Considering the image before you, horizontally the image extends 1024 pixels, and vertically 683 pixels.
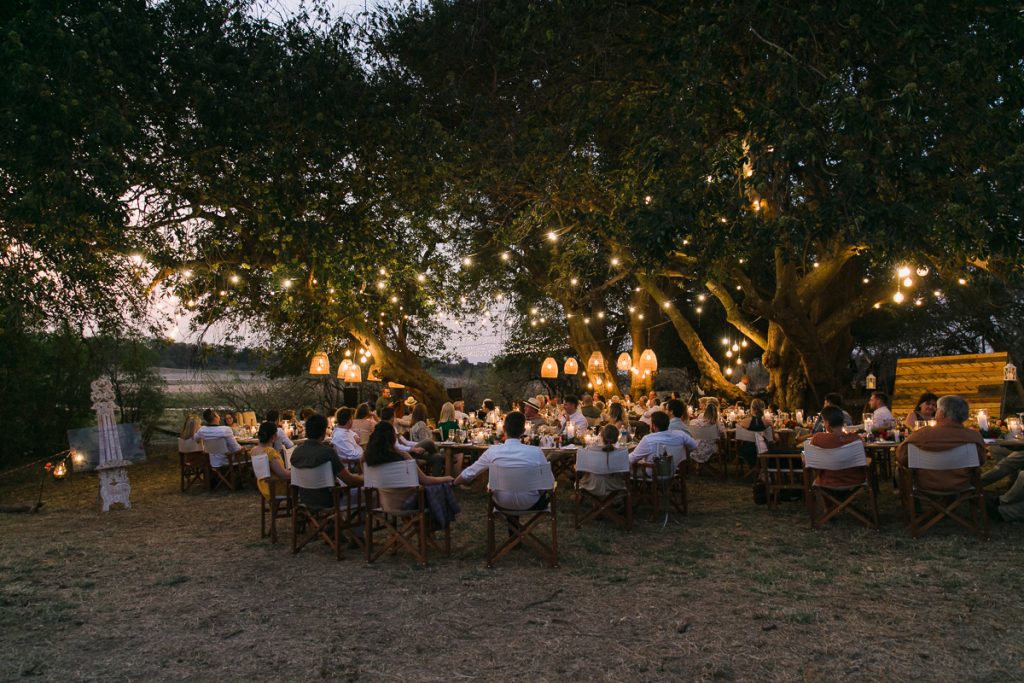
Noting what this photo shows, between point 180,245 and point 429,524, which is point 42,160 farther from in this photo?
point 429,524

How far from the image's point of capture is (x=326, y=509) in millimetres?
6406

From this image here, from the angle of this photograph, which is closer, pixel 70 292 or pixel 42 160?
pixel 42 160

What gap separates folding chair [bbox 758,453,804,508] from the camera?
7.91 m

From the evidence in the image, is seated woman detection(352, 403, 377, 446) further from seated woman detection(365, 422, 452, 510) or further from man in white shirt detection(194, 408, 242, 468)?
seated woman detection(365, 422, 452, 510)

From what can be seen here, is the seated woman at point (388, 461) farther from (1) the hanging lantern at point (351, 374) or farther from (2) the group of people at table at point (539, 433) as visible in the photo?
(1) the hanging lantern at point (351, 374)

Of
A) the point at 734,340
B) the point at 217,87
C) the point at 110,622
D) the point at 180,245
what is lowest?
the point at 110,622

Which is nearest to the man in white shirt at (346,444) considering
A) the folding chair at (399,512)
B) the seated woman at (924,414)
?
the folding chair at (399,512)

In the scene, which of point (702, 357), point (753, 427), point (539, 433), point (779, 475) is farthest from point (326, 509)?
point (702, 357)

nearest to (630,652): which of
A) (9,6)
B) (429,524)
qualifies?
(429,524)

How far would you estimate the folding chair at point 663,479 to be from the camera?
24.6 feet

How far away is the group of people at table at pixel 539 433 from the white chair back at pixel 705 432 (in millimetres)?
61

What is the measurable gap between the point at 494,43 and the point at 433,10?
117 cm

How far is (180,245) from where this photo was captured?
11.3 metres

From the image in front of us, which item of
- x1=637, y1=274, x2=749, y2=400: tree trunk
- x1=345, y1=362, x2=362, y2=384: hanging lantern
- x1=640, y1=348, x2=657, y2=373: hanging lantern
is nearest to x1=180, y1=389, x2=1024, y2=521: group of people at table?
x1=345, y1=362, x2=362, y2=384: hanging lantern
